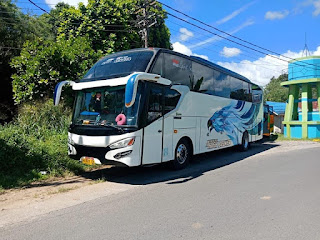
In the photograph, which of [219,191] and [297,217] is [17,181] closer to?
[219,191]

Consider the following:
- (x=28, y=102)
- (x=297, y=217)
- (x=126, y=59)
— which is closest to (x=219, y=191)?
(x=297, y=217)

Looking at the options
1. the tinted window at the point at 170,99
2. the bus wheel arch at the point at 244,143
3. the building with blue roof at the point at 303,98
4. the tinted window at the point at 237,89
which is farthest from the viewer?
the building with blue roof at the point at 303,98

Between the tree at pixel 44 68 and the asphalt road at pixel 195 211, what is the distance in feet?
21.9

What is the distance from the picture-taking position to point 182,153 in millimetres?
8375

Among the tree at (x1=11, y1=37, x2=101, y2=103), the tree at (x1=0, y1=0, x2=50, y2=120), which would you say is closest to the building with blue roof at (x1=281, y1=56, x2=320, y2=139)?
the tree at (x1=11, y1=37, x2=101, y2=103)

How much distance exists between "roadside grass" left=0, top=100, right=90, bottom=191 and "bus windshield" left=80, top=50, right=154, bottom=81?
2.41m

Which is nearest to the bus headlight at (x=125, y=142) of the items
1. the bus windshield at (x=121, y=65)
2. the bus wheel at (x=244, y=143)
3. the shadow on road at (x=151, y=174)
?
the shadow on road at (x=151, y=174)

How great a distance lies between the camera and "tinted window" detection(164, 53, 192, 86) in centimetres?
774

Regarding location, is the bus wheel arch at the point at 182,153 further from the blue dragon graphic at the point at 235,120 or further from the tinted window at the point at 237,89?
the tinted window at the point at 237,89

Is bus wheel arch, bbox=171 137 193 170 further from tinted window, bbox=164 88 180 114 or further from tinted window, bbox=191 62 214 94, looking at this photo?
Result: tinted window, bbox=191 62 214 94

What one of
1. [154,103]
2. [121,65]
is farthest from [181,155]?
[121,65]

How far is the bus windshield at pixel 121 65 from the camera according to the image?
23.3 feet

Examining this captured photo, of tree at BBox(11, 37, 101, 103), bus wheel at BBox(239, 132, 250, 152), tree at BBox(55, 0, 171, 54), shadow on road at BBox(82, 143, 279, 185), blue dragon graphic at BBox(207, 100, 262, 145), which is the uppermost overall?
tree at BBox(55, 0, 171, 54)

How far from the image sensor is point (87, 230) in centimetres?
395
